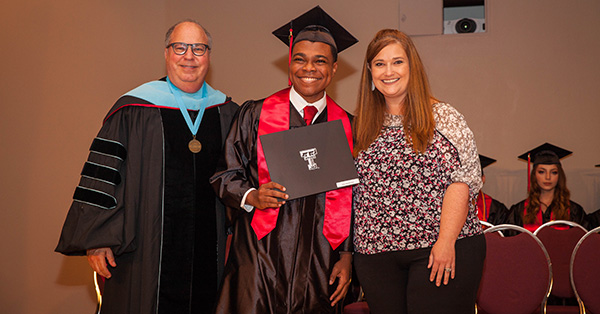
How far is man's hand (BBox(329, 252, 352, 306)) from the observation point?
2592 millimetres

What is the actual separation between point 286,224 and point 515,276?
1.54m

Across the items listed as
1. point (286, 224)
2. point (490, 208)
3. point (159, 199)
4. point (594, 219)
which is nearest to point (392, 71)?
point (286, 224)

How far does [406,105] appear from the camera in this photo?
2361 millimetres

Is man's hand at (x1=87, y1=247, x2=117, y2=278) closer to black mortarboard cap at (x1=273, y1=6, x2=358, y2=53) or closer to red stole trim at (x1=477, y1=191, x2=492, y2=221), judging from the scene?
black mortarboard cap at (x1=273, y1=6, x2=358, y2=53)

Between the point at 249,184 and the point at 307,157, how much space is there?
35cm

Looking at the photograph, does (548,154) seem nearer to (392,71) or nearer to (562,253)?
(562,253)

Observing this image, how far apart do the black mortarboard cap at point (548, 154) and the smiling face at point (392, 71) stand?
15.1 ft

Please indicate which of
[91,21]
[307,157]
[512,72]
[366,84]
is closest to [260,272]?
[307,157]

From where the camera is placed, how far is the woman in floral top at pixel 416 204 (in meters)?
2.15

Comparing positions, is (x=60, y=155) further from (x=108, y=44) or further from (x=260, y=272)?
(x=260, y=272)

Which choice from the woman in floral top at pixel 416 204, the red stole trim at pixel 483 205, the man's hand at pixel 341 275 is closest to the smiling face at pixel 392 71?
the woman in floral top at pixel 416 204

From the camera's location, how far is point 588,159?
22.2 ft

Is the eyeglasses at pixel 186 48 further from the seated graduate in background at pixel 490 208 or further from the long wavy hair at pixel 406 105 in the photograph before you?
the seated graduate in background at pixel 490 208

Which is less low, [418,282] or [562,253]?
[418,282]
